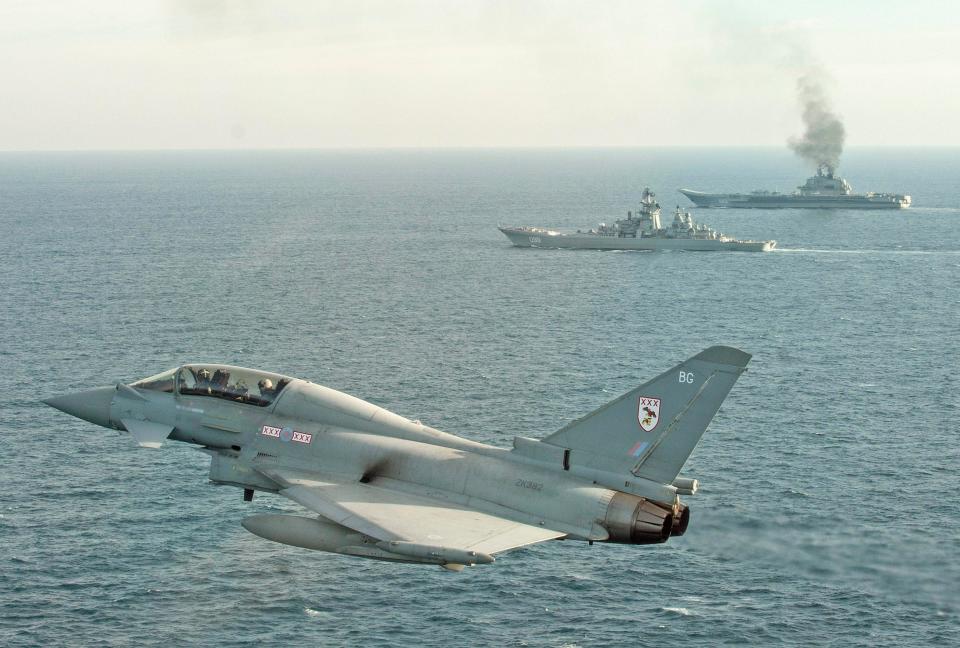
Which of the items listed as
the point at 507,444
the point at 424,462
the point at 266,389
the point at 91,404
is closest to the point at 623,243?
the point at 507,444

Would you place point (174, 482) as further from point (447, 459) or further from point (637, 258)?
point (637, 258)

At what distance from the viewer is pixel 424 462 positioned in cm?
4016

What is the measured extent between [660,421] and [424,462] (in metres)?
9.29

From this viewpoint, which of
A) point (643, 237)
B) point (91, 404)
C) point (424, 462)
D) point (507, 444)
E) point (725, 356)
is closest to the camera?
point (725, 356)

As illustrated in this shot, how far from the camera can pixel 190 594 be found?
174 feet

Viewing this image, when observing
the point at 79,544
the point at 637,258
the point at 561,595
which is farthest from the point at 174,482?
the point at 637,258

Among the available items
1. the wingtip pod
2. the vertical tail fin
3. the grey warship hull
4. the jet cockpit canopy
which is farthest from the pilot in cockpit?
the grey warship hull

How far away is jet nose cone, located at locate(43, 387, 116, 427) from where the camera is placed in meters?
44.7

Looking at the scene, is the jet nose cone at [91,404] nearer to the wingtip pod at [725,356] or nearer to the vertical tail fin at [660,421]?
the vertical tail fin at [660,421]

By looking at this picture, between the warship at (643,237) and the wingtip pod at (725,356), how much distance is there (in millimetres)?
151430

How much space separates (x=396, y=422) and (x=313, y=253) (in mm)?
140279

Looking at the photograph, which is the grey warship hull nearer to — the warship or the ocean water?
the warship

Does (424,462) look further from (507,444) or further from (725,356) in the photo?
(507,444)

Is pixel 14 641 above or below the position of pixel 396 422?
below
